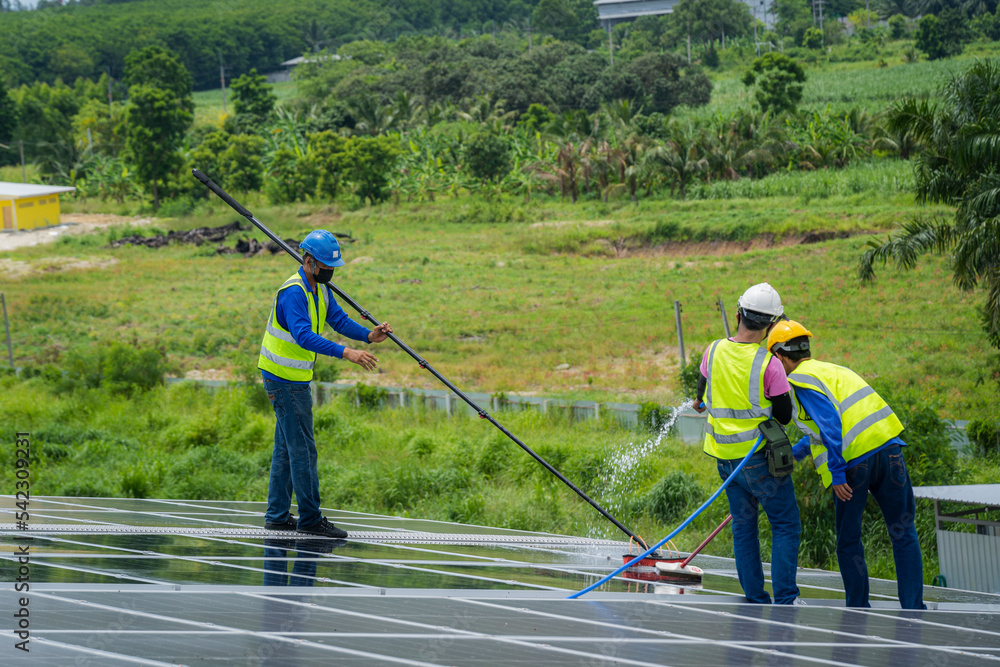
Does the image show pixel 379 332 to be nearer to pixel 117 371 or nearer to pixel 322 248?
pixel 322 248

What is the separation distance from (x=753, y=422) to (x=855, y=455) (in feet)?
2.21

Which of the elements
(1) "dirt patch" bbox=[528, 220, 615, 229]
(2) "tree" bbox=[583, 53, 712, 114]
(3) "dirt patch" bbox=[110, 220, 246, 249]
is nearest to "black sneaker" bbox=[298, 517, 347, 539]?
(1) "dirt patch" bbox=[528, 220, 615, 229]

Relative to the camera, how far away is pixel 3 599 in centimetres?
418

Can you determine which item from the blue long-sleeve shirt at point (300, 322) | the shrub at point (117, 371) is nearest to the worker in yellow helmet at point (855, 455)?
the blue long-sleeve shirt at point (300, 322)

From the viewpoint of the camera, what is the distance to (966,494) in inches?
277

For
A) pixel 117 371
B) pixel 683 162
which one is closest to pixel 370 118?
pixel 683 162

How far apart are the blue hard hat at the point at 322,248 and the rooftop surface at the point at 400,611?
1823mm

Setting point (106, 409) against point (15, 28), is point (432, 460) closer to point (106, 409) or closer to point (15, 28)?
point (106, 409)

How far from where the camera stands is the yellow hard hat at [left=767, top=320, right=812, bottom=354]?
5406 mm

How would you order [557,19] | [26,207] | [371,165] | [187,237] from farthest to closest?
[557,19]
[371,165]
[26,207]
[187,237]

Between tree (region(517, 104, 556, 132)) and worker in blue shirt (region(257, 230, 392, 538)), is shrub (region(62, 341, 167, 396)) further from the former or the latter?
tree (region(517, 104, 556, 132))

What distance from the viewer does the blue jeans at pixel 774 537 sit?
17.0 ft

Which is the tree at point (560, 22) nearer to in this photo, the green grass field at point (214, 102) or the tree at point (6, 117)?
the green grass field at point (214, 102)

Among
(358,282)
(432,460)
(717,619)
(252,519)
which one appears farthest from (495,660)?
(358,282)
